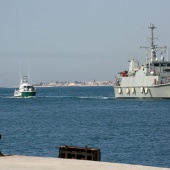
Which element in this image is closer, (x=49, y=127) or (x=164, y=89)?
(x=49, y=127)

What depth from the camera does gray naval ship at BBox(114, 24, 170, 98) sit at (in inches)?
4660

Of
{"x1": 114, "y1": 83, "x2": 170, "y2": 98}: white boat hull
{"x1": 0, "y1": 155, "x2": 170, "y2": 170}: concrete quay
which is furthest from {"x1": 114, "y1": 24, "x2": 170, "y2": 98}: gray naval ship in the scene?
{"x1": 0, "y1": 155, "x2": 170, "y2": 170}: concrete quay

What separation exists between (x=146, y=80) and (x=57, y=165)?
99.7 meters

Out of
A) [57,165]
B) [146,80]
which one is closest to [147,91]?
[146,80]

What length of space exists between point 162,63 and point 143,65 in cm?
359

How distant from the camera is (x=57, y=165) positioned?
21.3 meters

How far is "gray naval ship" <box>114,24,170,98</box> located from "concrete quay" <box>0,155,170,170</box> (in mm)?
94927

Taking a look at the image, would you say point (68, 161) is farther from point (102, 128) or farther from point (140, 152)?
point (102, 128)

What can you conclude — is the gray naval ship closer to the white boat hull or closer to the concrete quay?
the white boat hull

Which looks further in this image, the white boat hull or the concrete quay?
the white boat hull

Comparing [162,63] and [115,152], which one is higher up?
[162,63]

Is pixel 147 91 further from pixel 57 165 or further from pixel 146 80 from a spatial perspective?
pixel 57 165

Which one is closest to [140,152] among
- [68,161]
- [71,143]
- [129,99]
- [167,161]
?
[167,161]

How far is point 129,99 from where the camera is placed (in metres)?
132
